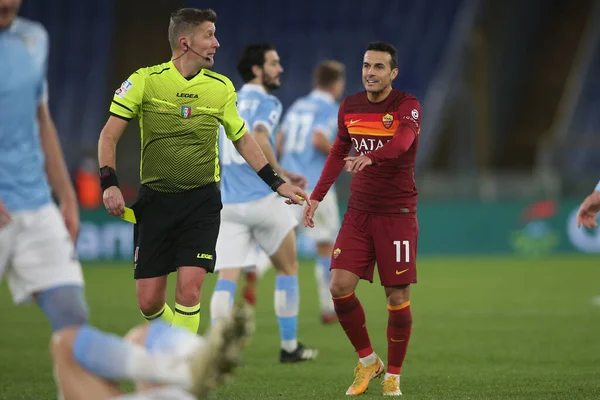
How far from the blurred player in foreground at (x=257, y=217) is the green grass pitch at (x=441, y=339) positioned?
0.45 meters

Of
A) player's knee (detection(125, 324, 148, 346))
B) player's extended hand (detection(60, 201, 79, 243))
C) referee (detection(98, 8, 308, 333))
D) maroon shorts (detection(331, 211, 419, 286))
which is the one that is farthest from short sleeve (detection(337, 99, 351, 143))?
player's knee (detection(125, 324, 148, 346))

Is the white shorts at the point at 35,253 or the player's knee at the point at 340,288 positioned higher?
the white shorts at the point at 35,253

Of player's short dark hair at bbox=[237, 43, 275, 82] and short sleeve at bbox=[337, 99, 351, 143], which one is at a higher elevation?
player's short dark hair at bbox=[237, 43, 275, 82]

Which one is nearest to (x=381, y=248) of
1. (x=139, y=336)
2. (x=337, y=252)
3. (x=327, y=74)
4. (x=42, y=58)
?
(x=337, y=252)

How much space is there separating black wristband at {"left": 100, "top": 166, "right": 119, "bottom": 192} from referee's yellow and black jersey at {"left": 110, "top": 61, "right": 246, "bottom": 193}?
370 mm

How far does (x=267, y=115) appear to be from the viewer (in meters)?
8.49

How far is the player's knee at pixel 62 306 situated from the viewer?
4.62m

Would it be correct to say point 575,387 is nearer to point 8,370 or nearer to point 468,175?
point 8,370

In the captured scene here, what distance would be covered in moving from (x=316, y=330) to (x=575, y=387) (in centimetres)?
419

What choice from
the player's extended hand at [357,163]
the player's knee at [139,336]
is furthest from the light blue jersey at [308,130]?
the player's knee at [139,336]

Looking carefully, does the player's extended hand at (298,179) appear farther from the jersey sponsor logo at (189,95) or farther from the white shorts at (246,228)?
the jersey sponsor logo at (189,95)

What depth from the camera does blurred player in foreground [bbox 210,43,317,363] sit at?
849cm

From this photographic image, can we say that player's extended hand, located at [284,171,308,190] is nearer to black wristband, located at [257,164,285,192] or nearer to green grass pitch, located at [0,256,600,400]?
green grass pitch, located at [0,256,600,400]

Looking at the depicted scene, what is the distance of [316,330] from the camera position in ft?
35.4
